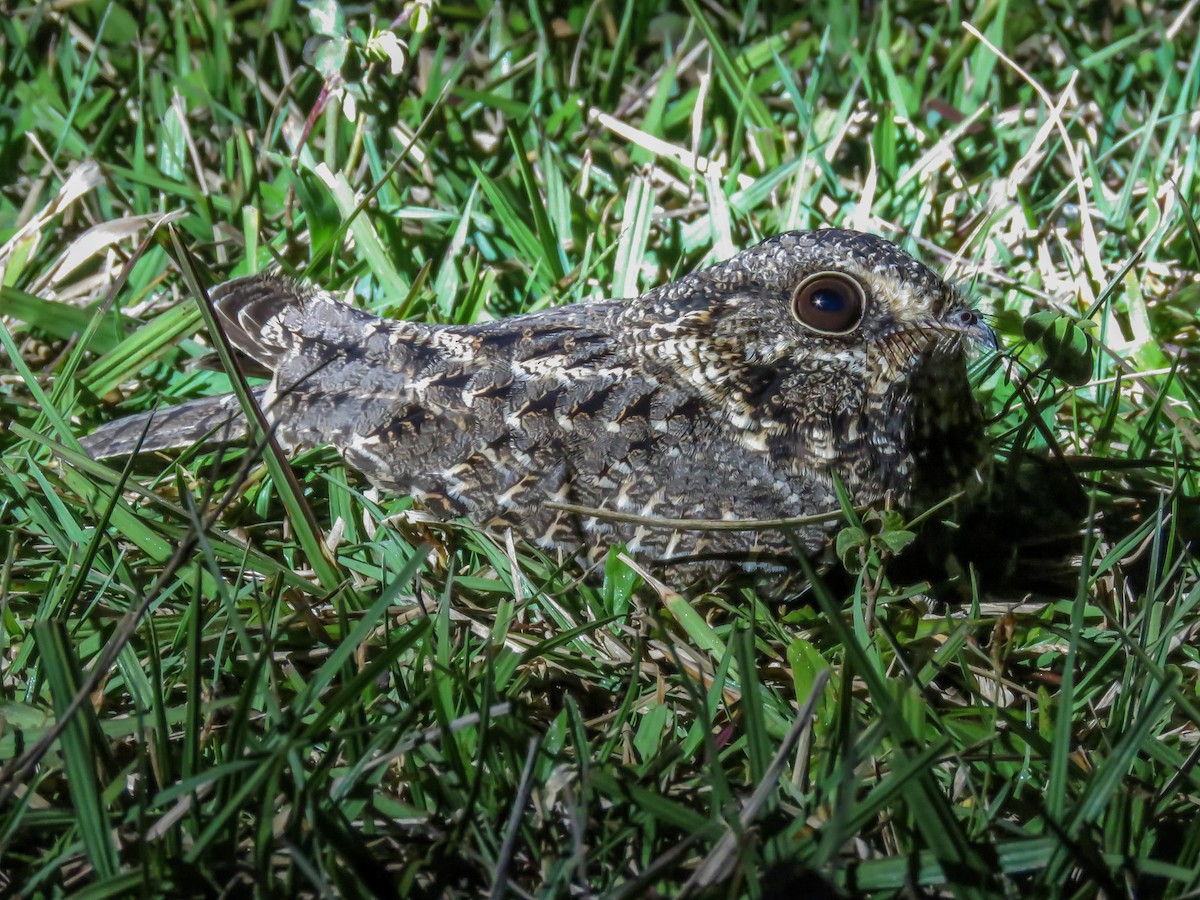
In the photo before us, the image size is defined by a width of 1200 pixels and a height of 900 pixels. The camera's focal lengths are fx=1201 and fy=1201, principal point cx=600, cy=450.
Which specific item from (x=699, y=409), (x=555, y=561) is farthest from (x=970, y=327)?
(x=555, y=561)

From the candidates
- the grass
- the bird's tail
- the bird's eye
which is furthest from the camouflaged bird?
the bird's tail

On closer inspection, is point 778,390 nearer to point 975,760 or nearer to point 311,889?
point 975,760

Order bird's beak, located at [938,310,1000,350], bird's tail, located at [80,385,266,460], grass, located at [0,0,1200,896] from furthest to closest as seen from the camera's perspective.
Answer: bird's tail, located at [80,385,266,460], bird's beak, located at [938,310,1000,350], grass, located at [0,0,1200,896]

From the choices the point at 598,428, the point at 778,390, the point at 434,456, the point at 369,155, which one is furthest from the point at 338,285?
the point at 778,390

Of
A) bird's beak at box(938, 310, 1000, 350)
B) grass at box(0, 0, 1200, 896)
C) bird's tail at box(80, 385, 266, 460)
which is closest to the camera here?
grass at box(0, 0, 1200, 896)

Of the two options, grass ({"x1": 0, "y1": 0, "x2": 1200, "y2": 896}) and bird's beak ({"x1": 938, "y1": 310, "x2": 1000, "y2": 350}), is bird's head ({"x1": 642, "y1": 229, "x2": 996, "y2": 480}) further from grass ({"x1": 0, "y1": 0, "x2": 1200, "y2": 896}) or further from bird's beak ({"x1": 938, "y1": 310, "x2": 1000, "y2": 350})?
grass ({"x1": 0, "y1": 0, "x2": 1200, "y2": 896})

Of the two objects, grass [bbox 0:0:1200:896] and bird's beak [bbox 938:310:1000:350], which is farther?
bird's beak [bbox 938:310:1000:350]

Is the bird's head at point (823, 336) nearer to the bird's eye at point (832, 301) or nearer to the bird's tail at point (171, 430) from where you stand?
the bird's eye at point (832, 301)

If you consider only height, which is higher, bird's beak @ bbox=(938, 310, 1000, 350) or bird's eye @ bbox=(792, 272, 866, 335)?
bird's eye @ bbox=(792, 272, 866, 335)
